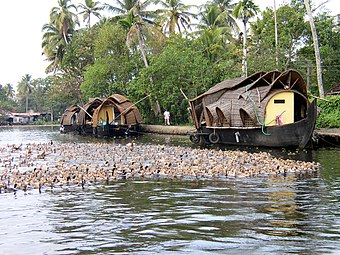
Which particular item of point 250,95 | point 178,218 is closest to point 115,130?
point 250,95

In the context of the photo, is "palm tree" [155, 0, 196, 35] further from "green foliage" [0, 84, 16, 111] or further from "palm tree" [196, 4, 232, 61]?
"green foliage" [0, 84, 16, 111]

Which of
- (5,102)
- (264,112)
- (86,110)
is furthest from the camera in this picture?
(5,102)

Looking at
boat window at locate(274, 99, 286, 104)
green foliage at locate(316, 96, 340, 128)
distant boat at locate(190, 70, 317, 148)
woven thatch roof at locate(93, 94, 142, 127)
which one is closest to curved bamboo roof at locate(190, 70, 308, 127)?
distant boat at locate(190, 70, 317, 148)

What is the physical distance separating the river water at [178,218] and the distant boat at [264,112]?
24.4ft

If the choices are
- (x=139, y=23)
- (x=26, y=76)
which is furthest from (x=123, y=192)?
(x=26, y=76)

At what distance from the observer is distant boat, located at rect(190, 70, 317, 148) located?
18000 millimetres

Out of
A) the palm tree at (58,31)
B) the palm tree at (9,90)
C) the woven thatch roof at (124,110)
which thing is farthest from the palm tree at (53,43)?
the palm tree at (9,90)

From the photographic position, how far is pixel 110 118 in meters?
37.6

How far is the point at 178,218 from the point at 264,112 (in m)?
12.4

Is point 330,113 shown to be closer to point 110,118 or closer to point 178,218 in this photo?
point 178,218

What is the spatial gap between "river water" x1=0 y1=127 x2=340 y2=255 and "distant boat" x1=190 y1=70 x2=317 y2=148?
24.4ft

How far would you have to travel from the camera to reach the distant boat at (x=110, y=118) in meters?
32.2

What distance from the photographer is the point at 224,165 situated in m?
12.5

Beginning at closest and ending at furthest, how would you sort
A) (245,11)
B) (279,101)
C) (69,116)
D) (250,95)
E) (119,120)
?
(279,101)
(250,95)
(245,11)
(119,120)
(69,116)
